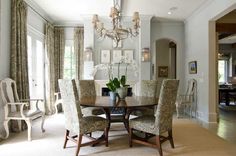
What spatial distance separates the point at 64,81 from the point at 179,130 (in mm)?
2877

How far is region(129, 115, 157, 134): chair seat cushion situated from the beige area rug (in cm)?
36

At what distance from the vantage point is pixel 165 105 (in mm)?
3559

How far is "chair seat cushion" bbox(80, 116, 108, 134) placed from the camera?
3492 mm

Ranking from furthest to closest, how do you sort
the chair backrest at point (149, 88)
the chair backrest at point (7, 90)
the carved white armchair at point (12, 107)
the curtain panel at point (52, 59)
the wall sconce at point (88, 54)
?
the wall sconce at point (88, 54)
the curtain panel at point (52, 59)
the chair backrest at point (149, 88)
the chair backrest at point (7, 90)
the carved white armchair at point (12, 107)

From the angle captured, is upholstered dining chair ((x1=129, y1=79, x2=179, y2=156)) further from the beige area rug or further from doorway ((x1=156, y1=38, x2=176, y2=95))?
doorway ((x1=156, y1=38, x2=176, y2=95))

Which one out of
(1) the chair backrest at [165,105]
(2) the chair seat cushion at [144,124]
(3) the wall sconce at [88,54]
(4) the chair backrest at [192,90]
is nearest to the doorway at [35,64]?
(3) the wall sconce at [88,54]

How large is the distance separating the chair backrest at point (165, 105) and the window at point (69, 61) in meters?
5.18

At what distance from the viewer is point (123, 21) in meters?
7.62

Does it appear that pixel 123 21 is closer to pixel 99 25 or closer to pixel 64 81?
pixel 99 25

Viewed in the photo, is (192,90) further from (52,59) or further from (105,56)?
(52,59)

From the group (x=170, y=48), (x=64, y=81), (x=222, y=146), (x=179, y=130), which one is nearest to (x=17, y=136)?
(x=64, y=81)

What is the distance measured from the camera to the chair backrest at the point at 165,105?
3.50m

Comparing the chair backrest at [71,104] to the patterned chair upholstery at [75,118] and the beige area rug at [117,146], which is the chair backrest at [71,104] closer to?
the patterned chair upholstery at [75,118]

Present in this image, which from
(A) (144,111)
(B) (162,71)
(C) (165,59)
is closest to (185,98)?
(A) (144,111)
